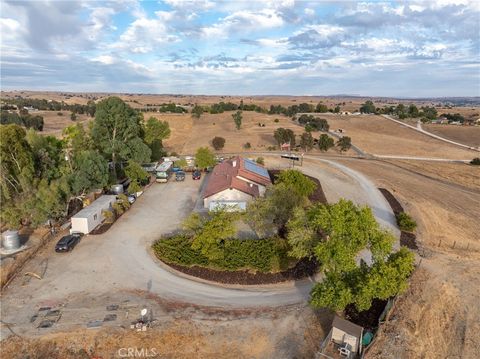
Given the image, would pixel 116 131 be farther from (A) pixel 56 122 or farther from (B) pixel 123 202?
(A) pixel 56 122

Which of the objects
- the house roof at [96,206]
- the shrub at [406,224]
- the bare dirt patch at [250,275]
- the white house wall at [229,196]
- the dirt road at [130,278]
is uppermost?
the white house wall at [229,196]

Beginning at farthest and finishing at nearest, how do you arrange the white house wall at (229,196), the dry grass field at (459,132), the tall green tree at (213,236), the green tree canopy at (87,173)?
the dry grass field at (459,132) → the white house wall at (229,196) → the green tree canopy at (87,173) → the tall green tree at (213,236)

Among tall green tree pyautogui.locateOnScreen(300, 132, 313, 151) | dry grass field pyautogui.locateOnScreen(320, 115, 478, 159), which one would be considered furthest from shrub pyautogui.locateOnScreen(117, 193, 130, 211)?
dry grass field pyautogui.locateOnScreen(320, 115, 478, 159)

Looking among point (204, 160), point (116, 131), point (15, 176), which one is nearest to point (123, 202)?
point (15, 176)

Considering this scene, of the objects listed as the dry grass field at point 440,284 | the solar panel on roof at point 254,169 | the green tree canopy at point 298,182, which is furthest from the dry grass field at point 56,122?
the dry grass field at point 440,284

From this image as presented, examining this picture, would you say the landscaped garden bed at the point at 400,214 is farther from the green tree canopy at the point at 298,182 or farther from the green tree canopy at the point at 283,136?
the green tree canopy at the point at 283,136

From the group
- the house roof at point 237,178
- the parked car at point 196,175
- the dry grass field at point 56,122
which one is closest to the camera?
the house roof at point 237,178

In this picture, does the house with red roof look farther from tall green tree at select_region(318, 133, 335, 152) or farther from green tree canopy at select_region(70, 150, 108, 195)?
tall green tree at select_region(318, 133, 335, 152)

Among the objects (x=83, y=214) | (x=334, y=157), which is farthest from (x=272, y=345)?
(x=334, y=157)
